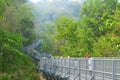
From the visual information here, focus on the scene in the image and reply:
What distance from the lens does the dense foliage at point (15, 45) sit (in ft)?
42.8

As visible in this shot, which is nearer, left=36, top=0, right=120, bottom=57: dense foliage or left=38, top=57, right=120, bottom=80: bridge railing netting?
left=38, top=57, right=120, bottom=80: bridge railing netting

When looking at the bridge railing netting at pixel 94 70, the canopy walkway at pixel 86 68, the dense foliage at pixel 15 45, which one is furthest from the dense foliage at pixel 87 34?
the bridge railing netting at pixel 94 70

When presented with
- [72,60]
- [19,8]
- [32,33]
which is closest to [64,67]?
[72,60]

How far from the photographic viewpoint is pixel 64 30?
49000mm

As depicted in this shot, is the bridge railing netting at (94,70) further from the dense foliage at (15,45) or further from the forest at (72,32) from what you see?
the dense foliage at (15,45)

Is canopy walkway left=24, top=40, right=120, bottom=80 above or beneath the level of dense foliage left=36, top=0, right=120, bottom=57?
beneath

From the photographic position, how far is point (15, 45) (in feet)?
43.9

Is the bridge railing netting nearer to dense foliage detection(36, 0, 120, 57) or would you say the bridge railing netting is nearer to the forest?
the forest

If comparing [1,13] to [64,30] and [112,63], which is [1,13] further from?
[64,30]

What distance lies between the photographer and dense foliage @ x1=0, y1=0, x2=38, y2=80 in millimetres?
13030

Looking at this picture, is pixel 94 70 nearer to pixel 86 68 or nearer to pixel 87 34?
pixel 86 68

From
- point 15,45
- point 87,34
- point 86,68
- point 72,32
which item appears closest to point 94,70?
point 86,68

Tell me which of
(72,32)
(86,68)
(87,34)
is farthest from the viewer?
(87,34)

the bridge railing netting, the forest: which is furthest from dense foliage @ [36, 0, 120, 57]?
the bridge railing netting
